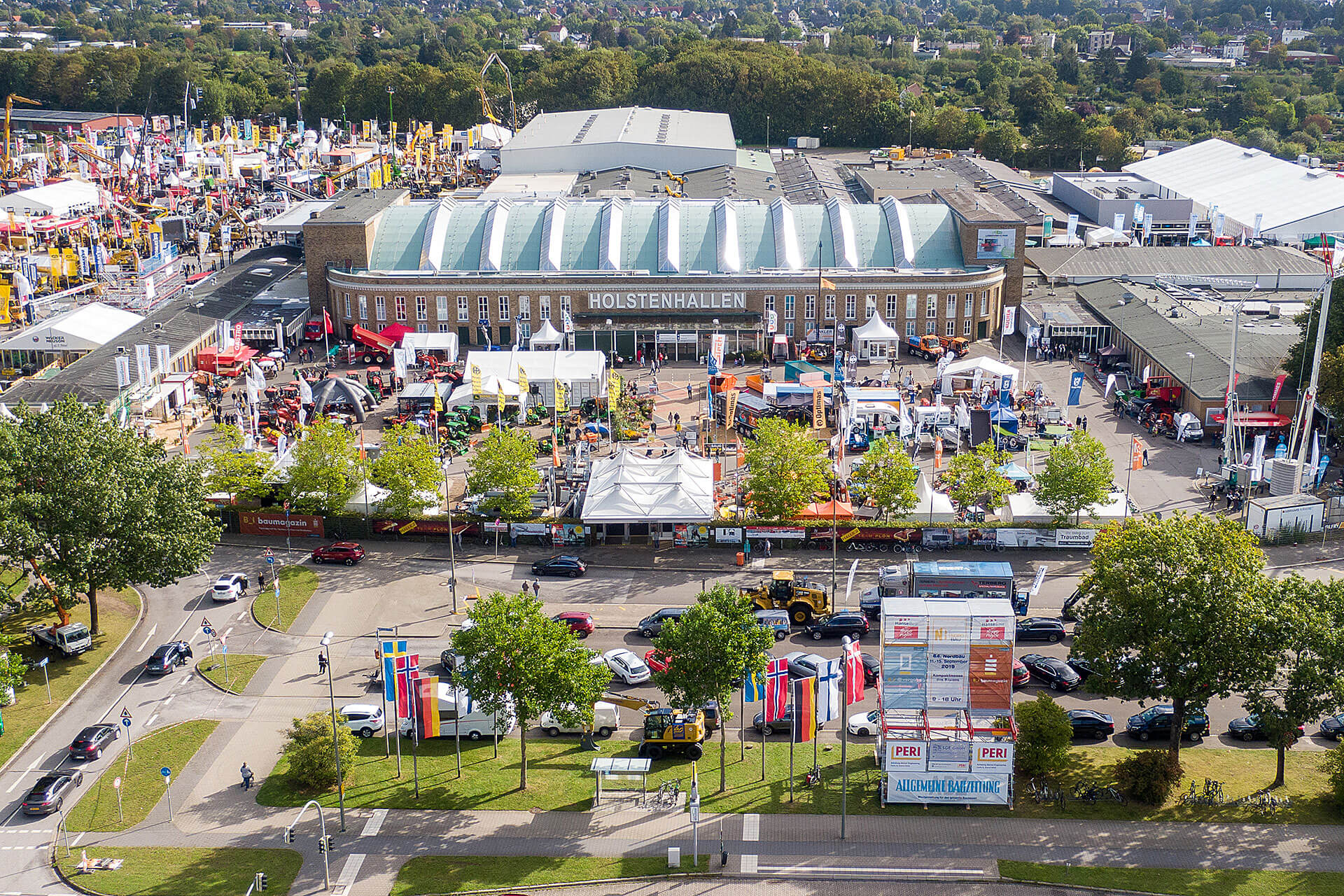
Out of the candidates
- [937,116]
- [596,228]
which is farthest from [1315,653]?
[937,116]

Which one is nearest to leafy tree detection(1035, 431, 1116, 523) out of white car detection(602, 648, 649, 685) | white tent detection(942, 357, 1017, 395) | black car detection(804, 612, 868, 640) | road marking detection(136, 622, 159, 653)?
black car detection(804, 612, 868, 640)

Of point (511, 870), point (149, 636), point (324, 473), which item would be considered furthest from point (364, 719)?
point (324, 473)

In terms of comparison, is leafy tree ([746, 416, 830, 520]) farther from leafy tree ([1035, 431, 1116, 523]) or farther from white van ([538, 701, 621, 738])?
white van ([538, 701, 621, 738])

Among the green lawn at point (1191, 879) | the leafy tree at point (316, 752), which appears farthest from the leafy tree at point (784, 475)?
the green lawn at point (1191, 879)

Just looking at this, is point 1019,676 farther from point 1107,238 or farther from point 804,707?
point 1107,238

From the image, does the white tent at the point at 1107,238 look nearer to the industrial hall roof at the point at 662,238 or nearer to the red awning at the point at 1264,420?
the industrial hall roof at the point at 662,238

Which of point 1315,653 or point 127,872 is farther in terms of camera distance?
point 1315,653

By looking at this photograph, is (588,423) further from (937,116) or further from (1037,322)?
(937,116)
